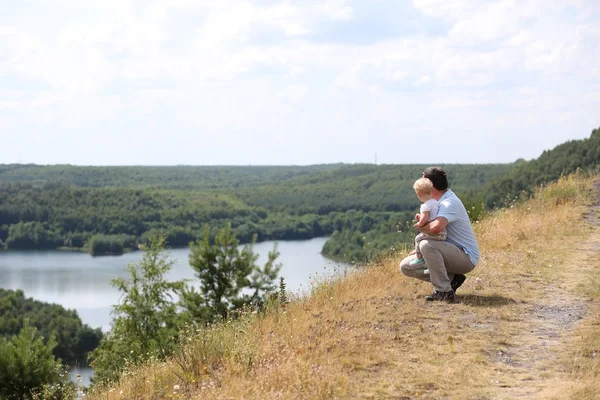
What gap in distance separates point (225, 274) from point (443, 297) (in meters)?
30.7

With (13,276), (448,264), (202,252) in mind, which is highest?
(448,264)

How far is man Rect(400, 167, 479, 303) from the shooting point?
6.53 m

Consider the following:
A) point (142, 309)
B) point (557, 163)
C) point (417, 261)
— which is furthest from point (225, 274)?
point (417, 261)

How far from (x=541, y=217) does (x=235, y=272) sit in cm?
2670

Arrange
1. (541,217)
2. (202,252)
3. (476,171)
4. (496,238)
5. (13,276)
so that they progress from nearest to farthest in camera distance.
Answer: (496,238), (541,217), (202,252), (13,276), (476,171)

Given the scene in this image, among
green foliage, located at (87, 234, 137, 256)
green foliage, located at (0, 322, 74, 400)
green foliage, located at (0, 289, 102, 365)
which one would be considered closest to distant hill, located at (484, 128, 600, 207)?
green foliage, located at (0, 322, 74, 400)

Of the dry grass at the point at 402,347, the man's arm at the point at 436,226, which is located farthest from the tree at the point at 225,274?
the man's arm at the point at 436,226

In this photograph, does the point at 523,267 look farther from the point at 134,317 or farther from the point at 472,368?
the point at 134,317

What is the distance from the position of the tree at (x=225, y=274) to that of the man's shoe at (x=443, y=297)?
2829 cm

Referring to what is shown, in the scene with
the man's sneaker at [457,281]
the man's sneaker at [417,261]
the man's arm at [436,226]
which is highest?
the man's arm at [436,226]

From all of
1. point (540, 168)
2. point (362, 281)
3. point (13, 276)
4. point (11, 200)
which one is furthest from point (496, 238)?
point (11, 200)

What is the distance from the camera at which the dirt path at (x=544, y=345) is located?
4320 mm

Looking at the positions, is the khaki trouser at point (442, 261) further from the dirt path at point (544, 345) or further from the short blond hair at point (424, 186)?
the dirt path at point (544, 345)

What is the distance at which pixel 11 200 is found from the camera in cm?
14188
